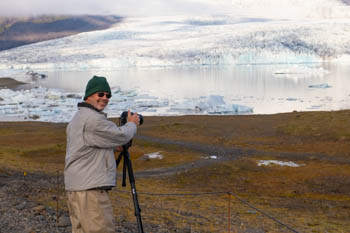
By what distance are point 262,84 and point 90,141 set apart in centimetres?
5173

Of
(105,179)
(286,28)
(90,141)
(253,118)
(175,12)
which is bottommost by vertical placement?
(253,118)

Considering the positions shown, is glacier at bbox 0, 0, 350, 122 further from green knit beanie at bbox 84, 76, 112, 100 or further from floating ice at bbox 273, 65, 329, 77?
green knit beanie at bbox 84, 76, 112, 100

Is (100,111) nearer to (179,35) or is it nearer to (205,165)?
(205,165)

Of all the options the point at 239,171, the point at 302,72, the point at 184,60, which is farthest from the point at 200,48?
the point at 239,171

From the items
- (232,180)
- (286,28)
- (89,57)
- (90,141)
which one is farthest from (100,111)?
(89,57)

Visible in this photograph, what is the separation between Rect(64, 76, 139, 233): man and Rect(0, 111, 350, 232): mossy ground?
12.1ft

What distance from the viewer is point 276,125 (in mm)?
22844

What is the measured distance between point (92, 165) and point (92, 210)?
325 millimetres

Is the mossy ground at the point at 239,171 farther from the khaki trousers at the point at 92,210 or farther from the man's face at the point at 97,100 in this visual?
the man's face at the point at 97,100

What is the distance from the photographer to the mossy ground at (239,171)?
7.92 m

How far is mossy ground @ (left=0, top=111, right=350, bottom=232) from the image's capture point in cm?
792

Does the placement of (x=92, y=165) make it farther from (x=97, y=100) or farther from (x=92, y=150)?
(x=97, y=100)

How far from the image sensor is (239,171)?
1355 centimetres

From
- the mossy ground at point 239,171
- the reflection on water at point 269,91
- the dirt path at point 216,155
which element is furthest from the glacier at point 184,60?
the dirt path at point 216,155
